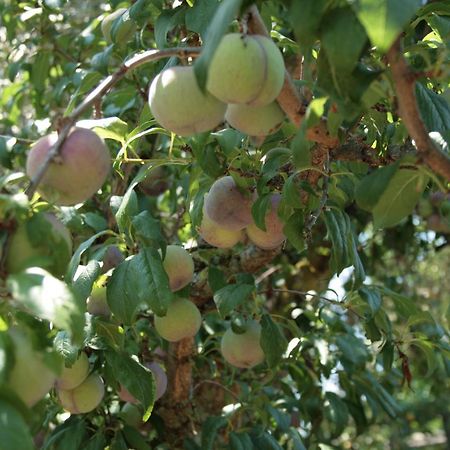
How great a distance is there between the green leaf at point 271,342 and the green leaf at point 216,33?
4.02 feet

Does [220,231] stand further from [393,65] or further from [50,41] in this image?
[50,41]

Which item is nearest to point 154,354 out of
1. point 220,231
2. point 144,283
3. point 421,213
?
point 220,231

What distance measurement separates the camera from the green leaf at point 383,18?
0.88 metres

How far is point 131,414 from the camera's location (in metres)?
2.35

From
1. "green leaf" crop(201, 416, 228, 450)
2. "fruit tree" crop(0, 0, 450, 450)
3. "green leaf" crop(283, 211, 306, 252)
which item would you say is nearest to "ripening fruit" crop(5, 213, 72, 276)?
"fruit tree" crop(0, 0, 450, 450)

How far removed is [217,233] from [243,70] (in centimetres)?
91

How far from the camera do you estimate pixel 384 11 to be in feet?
2.95

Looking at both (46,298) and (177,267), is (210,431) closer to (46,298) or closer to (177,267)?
(177,267)

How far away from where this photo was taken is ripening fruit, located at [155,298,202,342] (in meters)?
1.98

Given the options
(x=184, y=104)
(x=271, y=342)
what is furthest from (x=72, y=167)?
(x=271, y=342)

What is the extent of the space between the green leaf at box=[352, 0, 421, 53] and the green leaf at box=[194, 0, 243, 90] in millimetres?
173

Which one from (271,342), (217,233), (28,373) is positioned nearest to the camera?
(28,373)

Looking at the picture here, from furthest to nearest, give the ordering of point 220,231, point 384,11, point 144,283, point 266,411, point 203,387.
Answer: point 203,387, point 266,411, point 220,231, point 144,283, point 384,11

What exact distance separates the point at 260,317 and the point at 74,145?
1354mm
